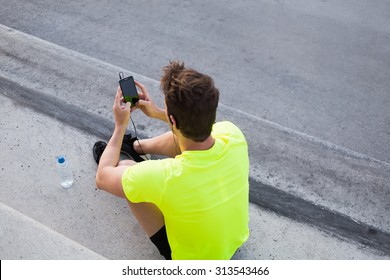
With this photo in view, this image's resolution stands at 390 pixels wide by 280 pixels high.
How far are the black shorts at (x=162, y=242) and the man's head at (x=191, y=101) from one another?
0.72m

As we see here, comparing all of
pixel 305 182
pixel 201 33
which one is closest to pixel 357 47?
pixel 201 33

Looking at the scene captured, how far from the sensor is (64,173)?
3.24m

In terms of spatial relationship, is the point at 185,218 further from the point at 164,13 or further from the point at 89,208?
the point at 164,13

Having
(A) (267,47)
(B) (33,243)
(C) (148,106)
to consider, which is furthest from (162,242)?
(A) (267,47)

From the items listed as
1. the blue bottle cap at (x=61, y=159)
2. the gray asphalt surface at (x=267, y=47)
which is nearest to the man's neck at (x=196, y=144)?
the blue bottle cap at (x=61, y=159)

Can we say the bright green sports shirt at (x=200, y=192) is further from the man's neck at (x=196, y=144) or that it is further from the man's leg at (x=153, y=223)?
the man's leg at (x=153, y=223)

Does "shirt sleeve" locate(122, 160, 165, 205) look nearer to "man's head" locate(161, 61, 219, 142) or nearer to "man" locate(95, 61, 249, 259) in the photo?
"man" locate(95, 61, 249, 259)

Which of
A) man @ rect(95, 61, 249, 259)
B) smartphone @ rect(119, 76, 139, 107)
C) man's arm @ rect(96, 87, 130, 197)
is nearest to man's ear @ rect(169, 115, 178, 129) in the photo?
man @ rect(95, 61, 249, 259)

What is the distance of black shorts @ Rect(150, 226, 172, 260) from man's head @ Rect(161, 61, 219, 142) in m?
0.72

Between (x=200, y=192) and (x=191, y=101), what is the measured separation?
1.46 ft

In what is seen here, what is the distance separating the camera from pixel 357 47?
5.48 m

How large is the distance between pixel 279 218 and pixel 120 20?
347 cm

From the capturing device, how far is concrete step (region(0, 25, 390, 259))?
296cm

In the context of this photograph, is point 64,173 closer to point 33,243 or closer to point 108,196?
point 108,196
